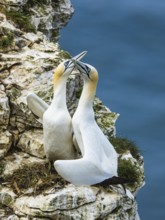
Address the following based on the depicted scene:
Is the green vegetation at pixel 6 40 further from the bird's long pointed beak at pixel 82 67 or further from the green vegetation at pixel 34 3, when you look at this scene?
the bird's long pointed beak at pixel 82 67

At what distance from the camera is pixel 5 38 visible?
20.4m

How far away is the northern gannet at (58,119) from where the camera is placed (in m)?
18.3

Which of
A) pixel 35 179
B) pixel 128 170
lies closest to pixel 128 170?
pixel 128 170

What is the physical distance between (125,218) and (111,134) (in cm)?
219

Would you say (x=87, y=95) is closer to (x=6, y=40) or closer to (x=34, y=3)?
(x=6, y=40)

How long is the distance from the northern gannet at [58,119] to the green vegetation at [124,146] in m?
1.47

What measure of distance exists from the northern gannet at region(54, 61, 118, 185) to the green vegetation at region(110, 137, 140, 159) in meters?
1.66

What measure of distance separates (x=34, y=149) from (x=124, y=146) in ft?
5.86

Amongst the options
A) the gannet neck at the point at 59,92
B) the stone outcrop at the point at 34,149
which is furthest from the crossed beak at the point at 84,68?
the stone outcrop at the point at 34,149

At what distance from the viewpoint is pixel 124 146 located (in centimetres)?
2020

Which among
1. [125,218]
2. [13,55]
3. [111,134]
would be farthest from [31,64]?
[125,218]

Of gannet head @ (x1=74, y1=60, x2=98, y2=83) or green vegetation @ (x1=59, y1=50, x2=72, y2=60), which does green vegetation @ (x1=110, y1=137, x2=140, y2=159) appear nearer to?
green vegetation @ (x1=59, y1=50, x2=72, y2=60)

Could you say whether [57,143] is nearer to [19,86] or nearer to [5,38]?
[19,86]

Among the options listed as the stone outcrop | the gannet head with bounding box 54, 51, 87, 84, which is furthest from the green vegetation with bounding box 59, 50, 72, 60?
the gannet head with bounding box 54, 51, 87, 84
